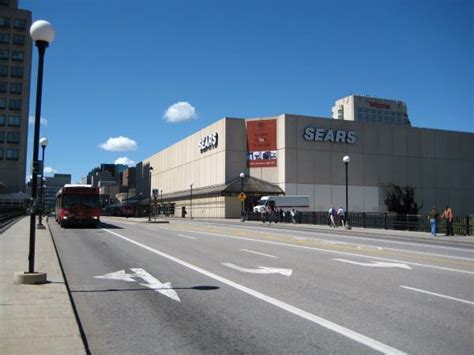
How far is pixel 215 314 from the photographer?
8.40 meters

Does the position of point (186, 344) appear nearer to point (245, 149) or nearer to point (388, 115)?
point (245, 149)

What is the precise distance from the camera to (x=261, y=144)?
79.7m

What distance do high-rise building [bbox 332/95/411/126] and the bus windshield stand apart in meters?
127

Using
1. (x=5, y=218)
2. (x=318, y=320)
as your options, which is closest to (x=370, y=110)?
(x=5, y=218)

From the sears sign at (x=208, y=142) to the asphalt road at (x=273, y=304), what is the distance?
6742 cm

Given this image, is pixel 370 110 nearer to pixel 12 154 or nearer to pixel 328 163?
pixel 328 163

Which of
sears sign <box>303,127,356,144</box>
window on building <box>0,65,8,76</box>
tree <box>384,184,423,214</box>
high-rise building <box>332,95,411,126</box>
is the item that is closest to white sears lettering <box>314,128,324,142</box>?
sears sign <box>303,127,356,144</box>

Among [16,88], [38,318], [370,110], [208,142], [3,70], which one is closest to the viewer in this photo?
[38,318]

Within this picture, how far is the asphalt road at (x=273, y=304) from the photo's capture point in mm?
6750

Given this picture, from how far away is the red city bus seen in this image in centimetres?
3562

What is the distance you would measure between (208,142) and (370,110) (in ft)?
302

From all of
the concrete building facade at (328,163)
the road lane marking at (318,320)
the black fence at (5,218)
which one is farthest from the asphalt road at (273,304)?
the concrete building facade at (328,163)

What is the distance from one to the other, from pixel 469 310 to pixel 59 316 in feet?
21.6

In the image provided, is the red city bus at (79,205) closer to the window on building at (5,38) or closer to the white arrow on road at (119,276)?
the white arrow on road at (119,276)
